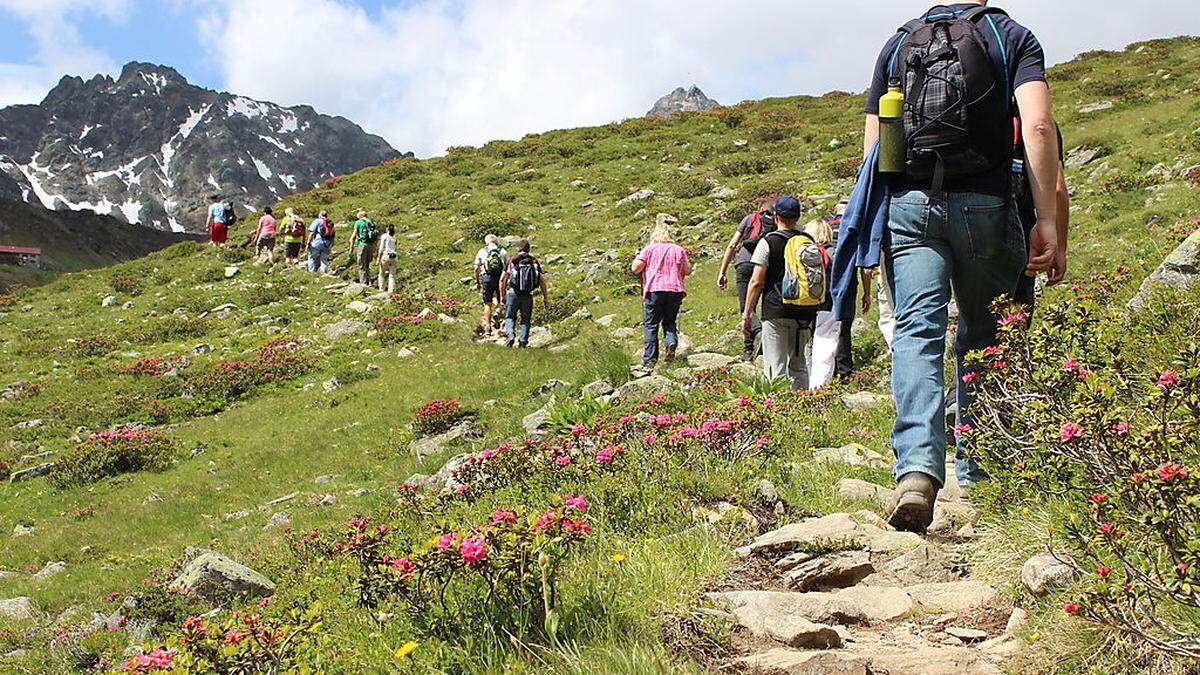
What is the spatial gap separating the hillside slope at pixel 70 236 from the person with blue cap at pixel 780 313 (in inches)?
4654

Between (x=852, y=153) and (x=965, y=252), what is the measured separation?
26.9 meters

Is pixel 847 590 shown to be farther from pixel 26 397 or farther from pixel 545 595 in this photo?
pixel 26 397

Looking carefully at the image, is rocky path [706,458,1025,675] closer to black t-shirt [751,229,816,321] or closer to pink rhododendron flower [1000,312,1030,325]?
pink rhododendron flower [1000,312,1030,325]

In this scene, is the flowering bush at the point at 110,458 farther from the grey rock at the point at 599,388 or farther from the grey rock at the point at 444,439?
the grey rock at the point at 599,388

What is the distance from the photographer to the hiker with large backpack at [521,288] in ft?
52.7

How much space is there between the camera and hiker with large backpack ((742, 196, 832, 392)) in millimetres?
8805

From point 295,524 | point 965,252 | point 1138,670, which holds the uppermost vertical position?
point 965,252

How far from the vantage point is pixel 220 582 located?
6809mm

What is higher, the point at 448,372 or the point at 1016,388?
the point at 1016,388

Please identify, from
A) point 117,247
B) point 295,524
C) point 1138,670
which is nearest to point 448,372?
point 295,524

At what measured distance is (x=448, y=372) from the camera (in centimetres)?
1527

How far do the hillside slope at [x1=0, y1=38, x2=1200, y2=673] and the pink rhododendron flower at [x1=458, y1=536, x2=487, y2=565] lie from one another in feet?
0.18

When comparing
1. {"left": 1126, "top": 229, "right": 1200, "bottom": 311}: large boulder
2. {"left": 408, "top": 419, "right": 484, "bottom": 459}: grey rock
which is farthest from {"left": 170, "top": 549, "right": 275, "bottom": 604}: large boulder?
{"left": 1126, "top": 229, "right": 1200, "bottom": 311}: large boulder

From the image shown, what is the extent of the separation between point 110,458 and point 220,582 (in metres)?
7.18
